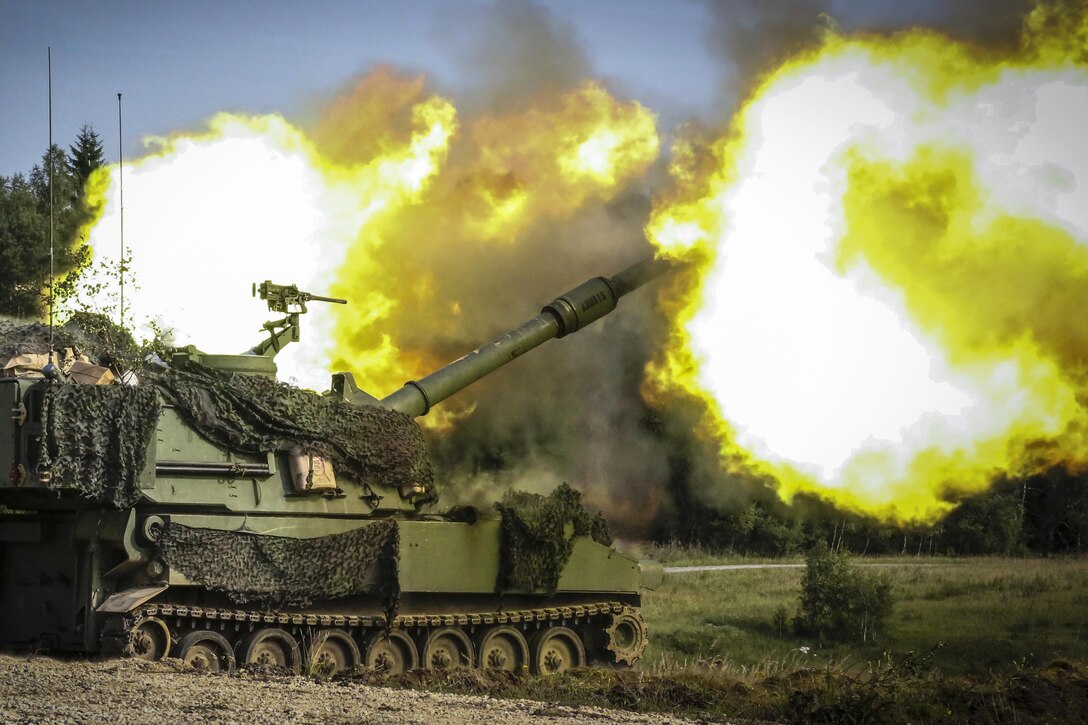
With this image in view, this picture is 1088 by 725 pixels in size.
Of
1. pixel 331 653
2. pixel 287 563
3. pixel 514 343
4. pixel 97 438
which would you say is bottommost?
pixel 331 653

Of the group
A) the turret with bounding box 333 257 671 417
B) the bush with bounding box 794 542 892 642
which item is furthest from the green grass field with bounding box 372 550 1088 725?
the turret with bounding box 333 257 671 417

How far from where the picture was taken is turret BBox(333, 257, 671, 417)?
1953cm

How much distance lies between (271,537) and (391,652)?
2320 mm

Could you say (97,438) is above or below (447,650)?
above

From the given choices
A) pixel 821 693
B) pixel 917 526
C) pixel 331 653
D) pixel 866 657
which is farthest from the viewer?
pixel 917 526

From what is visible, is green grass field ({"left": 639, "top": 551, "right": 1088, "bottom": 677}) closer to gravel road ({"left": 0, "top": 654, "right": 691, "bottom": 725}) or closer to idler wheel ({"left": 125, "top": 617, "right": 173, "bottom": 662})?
gravel road ({"left": 0, "top": 654, "right": 691, "bottom": 725})

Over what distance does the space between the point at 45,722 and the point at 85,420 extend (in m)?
5.61

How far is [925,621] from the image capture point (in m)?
25.5

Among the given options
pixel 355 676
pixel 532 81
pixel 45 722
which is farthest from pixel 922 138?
pixel 45 722

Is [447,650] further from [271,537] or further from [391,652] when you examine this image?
[271,537]

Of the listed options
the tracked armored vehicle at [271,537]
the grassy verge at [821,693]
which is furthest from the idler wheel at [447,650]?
the grassy verge at [821,693]

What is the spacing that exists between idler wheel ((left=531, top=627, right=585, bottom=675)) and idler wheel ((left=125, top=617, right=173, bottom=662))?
519 centimetres

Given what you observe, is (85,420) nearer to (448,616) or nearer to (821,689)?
(448,616)

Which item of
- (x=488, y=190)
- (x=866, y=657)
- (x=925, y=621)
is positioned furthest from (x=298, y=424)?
(x=925, y=621)
